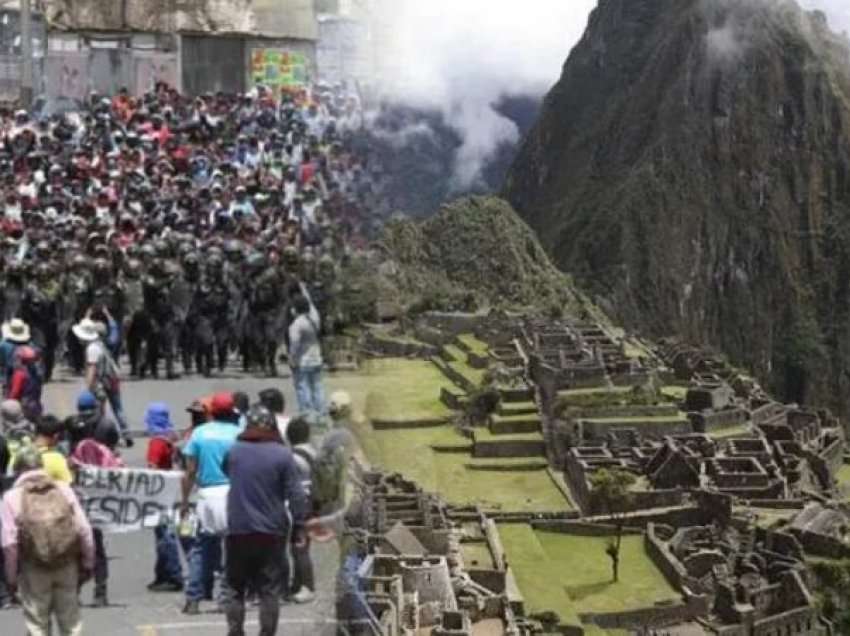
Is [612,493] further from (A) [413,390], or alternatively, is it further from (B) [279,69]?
(B) [279,69]

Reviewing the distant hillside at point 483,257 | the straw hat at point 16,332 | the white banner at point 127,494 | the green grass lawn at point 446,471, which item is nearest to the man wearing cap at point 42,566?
the white banner at point 127,494

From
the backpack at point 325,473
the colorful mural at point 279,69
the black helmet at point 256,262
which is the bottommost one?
the backpack at point 325,473

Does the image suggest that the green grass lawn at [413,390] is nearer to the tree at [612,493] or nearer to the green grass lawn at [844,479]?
the tree at [612,493]

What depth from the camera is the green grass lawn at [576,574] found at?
24.1m

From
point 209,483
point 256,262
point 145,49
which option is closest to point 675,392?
point 145,49

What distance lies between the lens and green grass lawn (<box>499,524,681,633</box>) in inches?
950

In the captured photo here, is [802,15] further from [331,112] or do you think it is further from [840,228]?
[331,112]

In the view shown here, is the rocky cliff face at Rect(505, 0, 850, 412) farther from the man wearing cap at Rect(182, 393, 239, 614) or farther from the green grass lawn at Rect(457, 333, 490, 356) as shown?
the man wearing cap at Rect(182, 393, 239, 614)

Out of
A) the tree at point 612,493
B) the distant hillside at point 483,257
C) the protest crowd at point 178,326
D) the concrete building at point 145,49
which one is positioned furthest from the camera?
the distant hillside at point 483,257

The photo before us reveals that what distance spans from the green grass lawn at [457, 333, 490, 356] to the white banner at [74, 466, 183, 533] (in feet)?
110

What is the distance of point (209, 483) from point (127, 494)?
1019mm

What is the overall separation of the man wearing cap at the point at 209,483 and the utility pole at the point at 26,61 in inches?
588

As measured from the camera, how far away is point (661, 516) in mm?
29812

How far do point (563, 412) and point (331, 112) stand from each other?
20173mm
